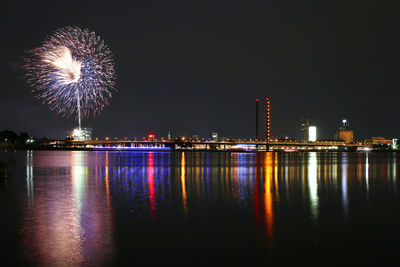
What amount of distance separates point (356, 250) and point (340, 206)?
6.67m

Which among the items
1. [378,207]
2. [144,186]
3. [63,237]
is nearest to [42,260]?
[63,237]

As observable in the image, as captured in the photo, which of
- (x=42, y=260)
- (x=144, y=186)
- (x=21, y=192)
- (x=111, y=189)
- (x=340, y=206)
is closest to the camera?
(x=42, y=260)

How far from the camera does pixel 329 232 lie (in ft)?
37.6

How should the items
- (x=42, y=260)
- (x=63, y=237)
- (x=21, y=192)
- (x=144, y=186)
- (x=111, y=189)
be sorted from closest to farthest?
1. (x=42, y=260)
2. (x=63, y=237)
3. (x=21, y=192)
4. (x=111, y=189)
5. (x=144, y=186)

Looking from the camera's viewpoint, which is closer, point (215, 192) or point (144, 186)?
point (215, 192)

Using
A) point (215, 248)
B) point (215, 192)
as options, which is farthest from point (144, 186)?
point (215, 248)

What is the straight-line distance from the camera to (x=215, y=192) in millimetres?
20203

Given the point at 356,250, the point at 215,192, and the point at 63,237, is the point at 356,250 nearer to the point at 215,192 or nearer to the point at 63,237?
the point at 63,237

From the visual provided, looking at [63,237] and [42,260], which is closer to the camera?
[42,260]

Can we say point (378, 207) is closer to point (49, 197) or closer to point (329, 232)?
point (329, 232)

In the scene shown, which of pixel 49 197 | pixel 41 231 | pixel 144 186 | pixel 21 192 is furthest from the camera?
pixel 144 186

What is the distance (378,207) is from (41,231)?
36.2ft

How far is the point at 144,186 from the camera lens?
22.9 m

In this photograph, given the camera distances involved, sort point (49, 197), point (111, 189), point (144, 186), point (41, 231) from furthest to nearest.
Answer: point (144, 186) < point (111, 189) < point (49, 197) < point (41, 231)
